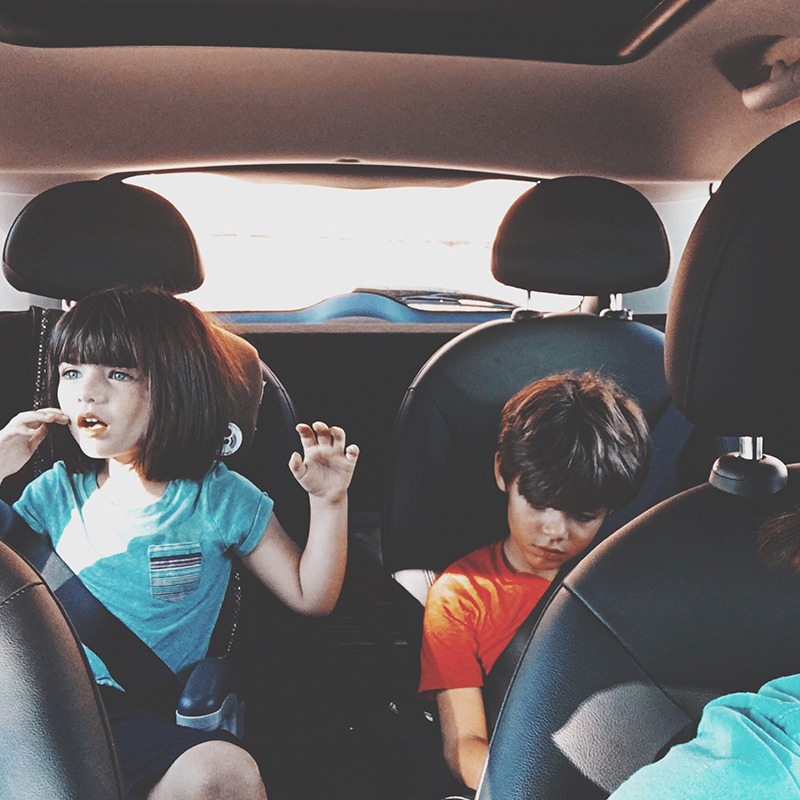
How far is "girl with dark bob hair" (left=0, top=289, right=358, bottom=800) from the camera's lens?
47.3 inches

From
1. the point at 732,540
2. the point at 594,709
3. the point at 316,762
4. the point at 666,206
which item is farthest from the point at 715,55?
the point at 316,762

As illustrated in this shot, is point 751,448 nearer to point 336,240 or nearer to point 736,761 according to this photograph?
point 736,761

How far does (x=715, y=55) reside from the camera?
5.01ft

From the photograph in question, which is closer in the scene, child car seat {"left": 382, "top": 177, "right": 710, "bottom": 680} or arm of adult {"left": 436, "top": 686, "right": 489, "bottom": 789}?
arm of adult {"left": 436, "top": 686, "right": 489, "bottom": 789}

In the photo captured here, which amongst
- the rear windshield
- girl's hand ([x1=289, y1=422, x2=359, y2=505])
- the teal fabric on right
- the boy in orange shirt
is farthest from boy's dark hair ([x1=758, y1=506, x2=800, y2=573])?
the rear windshield

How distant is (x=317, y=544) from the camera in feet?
4.24

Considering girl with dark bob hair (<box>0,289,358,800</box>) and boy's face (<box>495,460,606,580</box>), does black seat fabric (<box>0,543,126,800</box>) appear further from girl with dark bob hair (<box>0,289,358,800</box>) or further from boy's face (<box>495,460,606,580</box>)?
boy's face (<box>495,460,606,580</box>)

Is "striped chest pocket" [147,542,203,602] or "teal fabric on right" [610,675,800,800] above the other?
"teal fabric on right" [610,675,800,800]

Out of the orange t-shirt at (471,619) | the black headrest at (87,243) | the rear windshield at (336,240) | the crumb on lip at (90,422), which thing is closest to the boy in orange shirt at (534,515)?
the orange t-shirt at (471,619)

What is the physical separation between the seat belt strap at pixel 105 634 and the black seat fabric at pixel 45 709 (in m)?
0.50

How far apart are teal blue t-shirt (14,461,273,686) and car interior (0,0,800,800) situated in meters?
0.05

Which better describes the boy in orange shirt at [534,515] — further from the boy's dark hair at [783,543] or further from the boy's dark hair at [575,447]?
the boy's dark hair at [783,543]

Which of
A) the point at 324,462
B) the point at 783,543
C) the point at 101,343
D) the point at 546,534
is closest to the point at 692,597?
the point at 783,543

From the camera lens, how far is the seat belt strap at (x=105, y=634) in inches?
47.0
